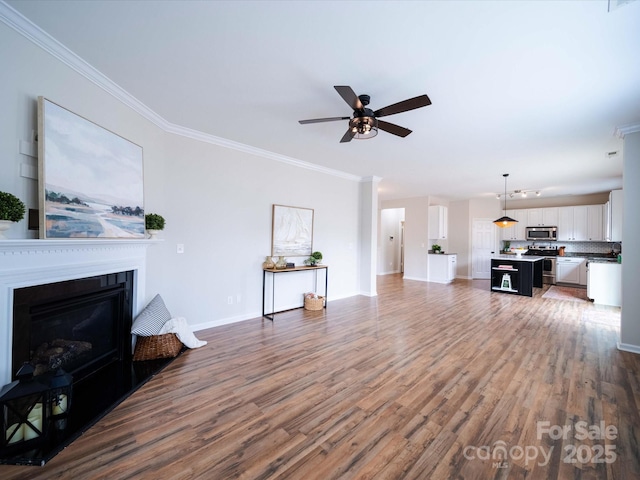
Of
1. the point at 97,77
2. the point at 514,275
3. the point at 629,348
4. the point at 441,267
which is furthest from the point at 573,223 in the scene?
the point at 97,77

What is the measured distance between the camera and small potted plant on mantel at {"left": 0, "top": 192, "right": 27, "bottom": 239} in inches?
63.7

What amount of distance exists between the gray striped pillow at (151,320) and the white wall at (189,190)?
11.2 inches

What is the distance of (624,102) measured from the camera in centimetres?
275

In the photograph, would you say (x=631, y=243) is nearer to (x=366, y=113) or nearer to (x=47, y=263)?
(x=366, y=113)

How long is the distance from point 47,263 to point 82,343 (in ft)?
3.10

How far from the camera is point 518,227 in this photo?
882cm

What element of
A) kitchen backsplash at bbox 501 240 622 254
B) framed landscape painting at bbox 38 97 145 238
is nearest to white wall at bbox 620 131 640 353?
framed landscape painting at bbox 38 97 145 238

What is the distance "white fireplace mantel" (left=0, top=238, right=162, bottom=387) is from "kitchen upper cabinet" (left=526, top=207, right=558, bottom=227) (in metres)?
10.3

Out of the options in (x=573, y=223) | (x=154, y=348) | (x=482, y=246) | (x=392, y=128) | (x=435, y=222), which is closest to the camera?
(x=392, y=128)

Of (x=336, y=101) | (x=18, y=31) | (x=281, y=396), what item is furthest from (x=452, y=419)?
(x=18, y=31)

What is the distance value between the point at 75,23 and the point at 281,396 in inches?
126

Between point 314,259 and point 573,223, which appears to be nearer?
point 314,259

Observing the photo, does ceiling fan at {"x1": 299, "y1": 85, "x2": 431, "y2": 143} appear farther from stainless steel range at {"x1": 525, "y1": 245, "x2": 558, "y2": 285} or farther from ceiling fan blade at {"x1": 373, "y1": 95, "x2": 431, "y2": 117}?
stainless steel range at {"x1": 525, "y1": 245, "x2": 558, "y2": 285}

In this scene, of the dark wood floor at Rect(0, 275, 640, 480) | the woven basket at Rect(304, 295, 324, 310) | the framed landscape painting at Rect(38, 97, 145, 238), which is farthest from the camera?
the woven basket at Rect(304, 295, 324, 310)
